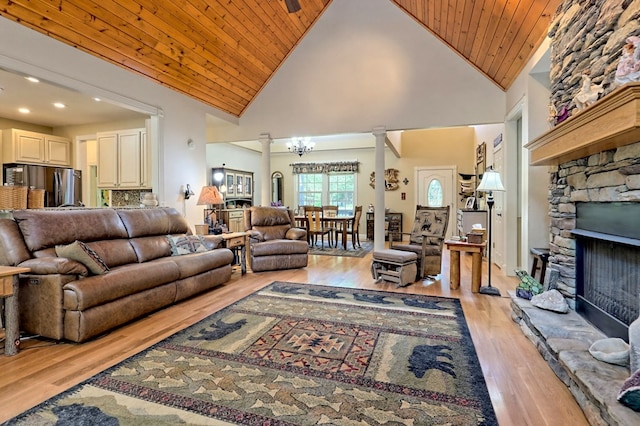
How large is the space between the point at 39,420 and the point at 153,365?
624 mm

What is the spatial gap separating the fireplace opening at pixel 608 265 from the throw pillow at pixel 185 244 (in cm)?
386

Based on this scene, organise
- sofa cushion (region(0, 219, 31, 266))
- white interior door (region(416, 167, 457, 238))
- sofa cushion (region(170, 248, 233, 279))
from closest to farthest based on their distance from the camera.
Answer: sofa cushion (region(0, 219, 31, 266)), sofa cushion (region(170, 248, 233, 279)), white interior door (region(416, 167, 457, 238))

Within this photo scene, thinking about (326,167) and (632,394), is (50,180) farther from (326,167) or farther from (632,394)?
(632,394)

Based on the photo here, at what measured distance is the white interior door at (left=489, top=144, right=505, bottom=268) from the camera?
525cm

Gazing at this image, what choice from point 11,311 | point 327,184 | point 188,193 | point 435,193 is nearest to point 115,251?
point 11,311

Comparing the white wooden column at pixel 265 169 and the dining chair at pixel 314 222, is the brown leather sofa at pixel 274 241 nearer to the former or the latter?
the white wooden column at pixel 265 169

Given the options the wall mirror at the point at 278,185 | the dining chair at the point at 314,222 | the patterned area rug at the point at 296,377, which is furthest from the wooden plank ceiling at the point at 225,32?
the wall mirror at the point at 278,185

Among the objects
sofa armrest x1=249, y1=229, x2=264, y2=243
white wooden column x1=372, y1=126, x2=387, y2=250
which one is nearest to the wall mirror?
white wooden column x1=372, y1=126, x2=387, y2=250

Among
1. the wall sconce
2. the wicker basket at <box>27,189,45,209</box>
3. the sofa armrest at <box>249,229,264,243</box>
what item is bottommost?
the sofa armrest at <box>249,229,264,243</box>

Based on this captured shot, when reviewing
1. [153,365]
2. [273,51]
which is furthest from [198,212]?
[153,365]

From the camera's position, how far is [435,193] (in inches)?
366

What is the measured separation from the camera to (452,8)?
4344mm

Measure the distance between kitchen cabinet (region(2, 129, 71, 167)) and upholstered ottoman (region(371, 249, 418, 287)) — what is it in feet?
18.9

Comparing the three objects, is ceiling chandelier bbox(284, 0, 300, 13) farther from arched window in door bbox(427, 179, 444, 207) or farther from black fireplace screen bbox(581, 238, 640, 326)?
arched window in door bbox(427, 179, 444, 207)
